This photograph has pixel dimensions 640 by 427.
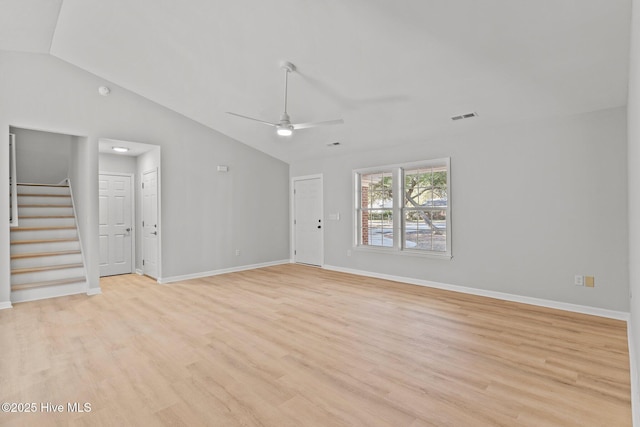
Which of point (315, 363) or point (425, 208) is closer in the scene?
point (315, 363)

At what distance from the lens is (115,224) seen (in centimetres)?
662

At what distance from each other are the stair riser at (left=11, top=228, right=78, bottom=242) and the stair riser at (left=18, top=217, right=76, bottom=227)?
0.18 meters

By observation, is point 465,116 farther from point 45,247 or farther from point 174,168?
point 45,247

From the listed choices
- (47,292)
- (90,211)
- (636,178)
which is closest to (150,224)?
(90,211)

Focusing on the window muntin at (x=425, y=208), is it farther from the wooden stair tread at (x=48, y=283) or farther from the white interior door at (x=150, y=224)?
the wooden stair tread at (x=48, y=283)

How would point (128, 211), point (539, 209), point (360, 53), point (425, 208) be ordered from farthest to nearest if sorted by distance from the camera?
point (128, 211) < point (425, 208) < point (539, 209) < point (360, 53)

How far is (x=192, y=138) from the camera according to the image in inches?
246

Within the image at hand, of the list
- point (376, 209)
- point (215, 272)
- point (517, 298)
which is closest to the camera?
point (517, 298)

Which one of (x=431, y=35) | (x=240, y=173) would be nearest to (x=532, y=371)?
(x=431, y=35)

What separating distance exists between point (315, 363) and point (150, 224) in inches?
197

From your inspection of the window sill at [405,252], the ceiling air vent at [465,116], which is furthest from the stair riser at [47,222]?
the ceiling air vent at [465,116]

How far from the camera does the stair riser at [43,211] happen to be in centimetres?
536

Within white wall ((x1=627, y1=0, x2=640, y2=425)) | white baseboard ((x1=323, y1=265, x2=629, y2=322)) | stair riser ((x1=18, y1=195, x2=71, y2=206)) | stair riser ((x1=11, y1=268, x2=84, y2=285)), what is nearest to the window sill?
white baseboard ((x1=323, y1=265, x2=629, y2=322))

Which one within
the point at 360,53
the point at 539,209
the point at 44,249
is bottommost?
the point at 44,249
